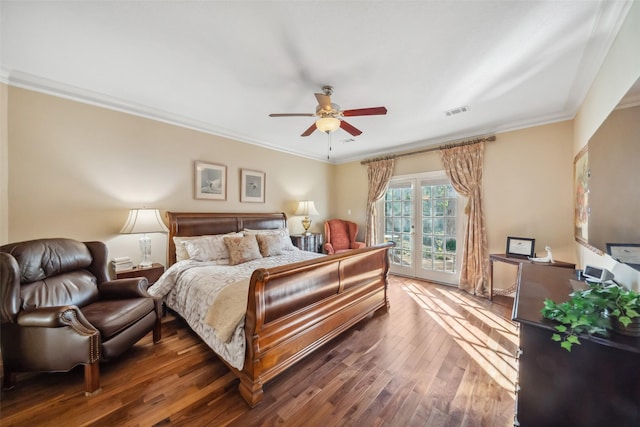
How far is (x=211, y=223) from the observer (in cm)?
352

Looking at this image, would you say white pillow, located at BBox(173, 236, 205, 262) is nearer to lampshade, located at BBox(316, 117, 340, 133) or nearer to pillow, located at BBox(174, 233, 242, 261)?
pillow, located at BBox(174, 233, 242, 261)

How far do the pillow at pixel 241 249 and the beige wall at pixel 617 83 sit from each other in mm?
3260

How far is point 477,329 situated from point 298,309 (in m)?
2.13

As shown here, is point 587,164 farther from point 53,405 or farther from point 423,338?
point 53,405

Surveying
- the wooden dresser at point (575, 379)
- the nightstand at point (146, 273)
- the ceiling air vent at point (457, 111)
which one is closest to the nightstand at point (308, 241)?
the nightstand at point (146, 273)

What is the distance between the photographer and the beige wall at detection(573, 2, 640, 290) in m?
1.35

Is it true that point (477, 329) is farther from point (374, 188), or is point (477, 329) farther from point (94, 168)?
point (94, 168)

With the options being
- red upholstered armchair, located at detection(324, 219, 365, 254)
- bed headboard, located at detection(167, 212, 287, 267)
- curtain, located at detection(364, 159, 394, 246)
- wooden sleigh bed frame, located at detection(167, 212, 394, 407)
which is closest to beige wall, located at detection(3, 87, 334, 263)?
bed headboard, located at detection(167, 212, 287, 267)

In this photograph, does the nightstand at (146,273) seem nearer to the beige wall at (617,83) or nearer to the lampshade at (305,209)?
the lampshade at (305,209)

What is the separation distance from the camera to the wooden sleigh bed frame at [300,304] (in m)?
1.62

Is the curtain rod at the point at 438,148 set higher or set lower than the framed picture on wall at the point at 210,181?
higher

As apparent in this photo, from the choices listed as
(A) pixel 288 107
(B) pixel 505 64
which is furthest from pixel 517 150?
(A) pixel 288 107

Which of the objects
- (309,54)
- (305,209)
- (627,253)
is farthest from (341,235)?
(627,253)

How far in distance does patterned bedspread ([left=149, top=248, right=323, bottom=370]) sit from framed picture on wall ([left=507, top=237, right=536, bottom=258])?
3121 millimetres
